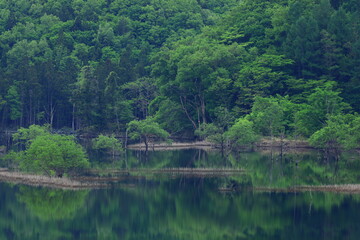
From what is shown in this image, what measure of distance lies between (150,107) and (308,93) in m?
27.8

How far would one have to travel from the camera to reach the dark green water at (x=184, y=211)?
39.2 m

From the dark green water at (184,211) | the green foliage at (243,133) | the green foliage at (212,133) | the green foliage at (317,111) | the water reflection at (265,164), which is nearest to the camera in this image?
the dark green water at (184,211)

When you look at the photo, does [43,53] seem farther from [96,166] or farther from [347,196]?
[347,196]

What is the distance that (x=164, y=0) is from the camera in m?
181

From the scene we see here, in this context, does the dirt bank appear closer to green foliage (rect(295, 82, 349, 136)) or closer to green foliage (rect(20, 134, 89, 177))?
green foliage (rect(20, 134, 89, 177))

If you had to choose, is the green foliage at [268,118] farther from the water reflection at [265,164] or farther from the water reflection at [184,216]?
the water reflection at [184,216]

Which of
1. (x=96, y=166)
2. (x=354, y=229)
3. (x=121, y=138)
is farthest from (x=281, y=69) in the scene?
(x=354, y=229)

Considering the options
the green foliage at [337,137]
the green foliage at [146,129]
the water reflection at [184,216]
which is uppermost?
the green foliage at [146,129]

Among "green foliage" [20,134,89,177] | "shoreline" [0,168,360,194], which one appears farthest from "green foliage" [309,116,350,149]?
"green foliage" [20,134,89,177]

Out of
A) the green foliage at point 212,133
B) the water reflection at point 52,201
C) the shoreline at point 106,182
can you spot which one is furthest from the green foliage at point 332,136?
the water reflection at point 52,201

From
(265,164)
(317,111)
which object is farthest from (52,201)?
(317,111)

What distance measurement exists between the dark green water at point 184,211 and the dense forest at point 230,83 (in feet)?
74.9

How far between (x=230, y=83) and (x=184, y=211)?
62674 mm

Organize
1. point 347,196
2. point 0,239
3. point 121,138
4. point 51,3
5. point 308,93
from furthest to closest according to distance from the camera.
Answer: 1. point 51,3
2. point 121,138
3. point 308,93
4. point 347,196
5. point 0,239
